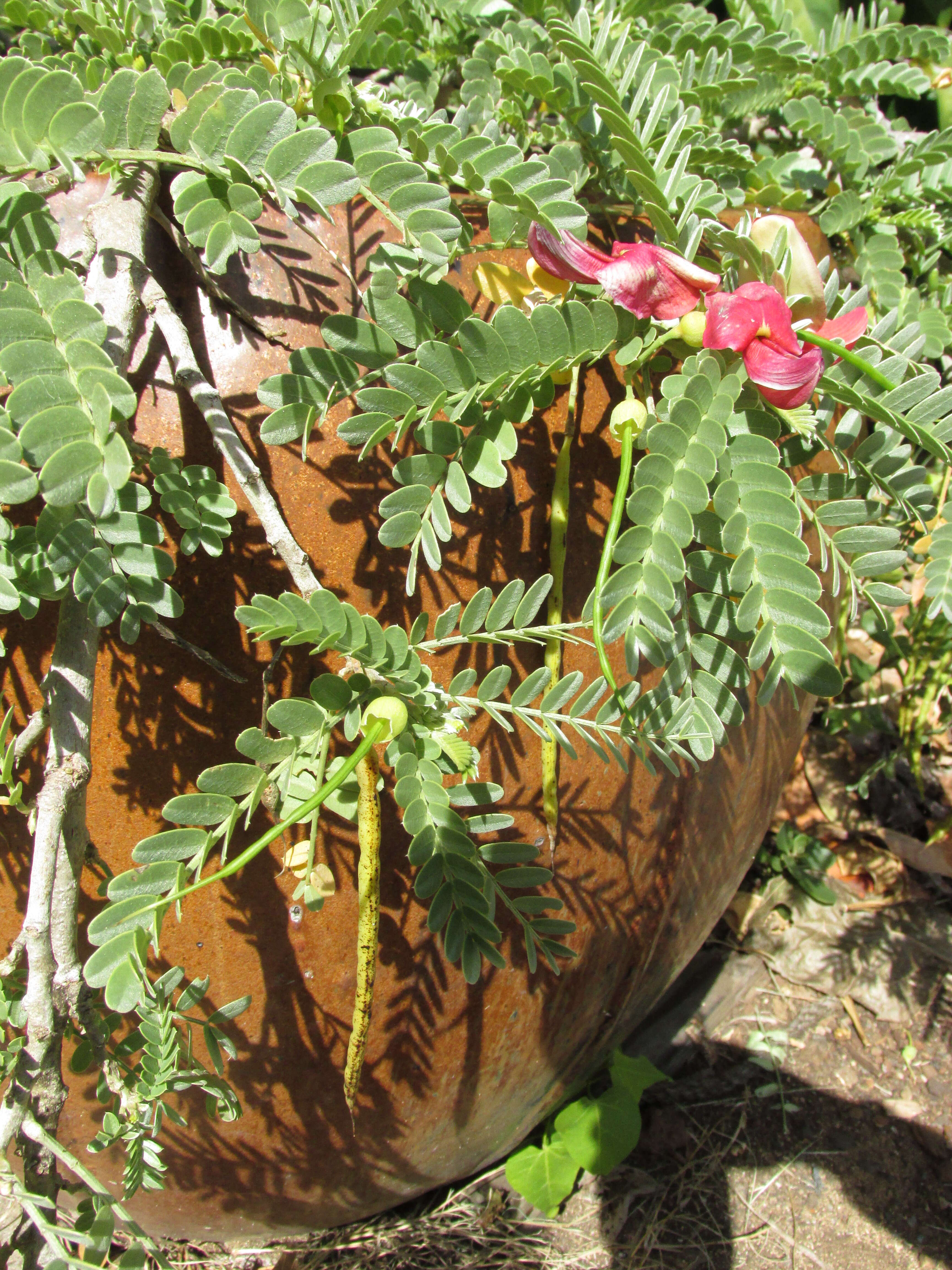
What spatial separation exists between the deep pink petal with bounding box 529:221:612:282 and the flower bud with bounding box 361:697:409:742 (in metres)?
0.35

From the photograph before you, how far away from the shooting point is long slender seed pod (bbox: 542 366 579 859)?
2.56ft

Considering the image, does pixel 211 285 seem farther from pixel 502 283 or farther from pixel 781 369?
pixel 781 369

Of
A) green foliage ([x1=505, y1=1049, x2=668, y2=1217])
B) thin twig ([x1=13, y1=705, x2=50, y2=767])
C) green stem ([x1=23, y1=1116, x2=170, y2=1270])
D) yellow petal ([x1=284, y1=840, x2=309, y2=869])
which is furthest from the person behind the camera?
green foliage ([x1=505, y1=1049, x2=668, y2=1217])

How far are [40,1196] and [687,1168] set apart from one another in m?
1.23

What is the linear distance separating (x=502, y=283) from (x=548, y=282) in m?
0.05

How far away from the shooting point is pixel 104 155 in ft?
1.84

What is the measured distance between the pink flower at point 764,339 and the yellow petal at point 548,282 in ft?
0.45

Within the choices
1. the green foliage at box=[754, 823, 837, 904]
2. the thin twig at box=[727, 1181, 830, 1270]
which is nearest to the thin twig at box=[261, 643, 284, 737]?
the thin twig at box=[727, 1181, 830, 1270]

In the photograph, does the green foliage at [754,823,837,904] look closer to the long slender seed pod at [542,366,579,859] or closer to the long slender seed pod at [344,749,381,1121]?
the long slender seed pod at [542,366,579,859]

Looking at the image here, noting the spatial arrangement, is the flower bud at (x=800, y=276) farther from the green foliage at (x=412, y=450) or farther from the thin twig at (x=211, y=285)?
the thin twig at (x=211, y=285)

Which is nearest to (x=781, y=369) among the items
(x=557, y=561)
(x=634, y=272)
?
(x=634, y=272)

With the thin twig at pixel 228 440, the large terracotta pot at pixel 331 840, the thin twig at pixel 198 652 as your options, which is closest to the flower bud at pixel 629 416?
the large terracotta pot at pixel 331 840

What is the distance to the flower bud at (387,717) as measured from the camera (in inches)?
22.9

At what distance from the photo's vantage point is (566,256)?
650 mm
